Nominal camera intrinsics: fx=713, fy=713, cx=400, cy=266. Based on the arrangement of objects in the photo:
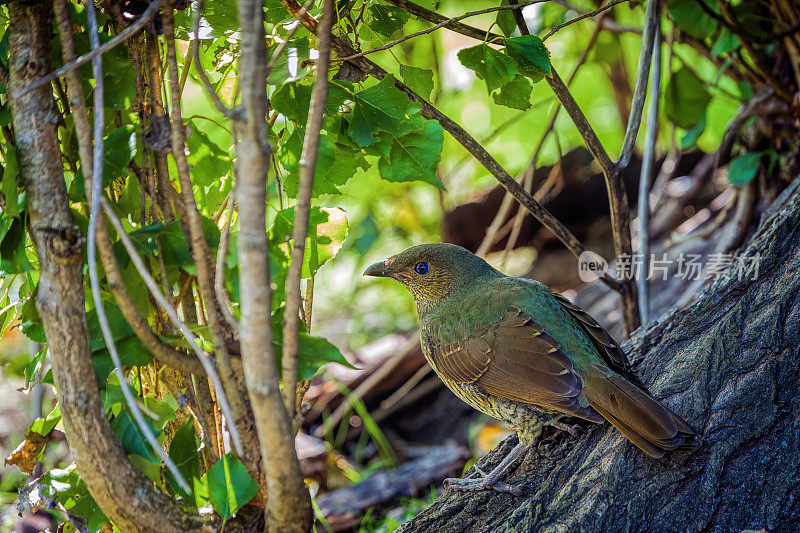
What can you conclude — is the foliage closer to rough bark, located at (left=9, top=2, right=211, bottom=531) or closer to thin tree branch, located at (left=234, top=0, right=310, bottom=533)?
rough bark, located at (left=9, top=2, right=211, bottom=531)

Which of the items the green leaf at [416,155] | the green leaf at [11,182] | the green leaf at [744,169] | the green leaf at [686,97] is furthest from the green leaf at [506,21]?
the green leaf at [744,169]

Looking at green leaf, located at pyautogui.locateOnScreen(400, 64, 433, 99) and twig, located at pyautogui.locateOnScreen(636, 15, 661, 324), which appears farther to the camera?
twig, located at pyautogui.locateOnScreen(636, 15, 661, 324)

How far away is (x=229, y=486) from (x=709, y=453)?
53.7 inches

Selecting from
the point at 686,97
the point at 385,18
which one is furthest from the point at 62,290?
the point at 686,97

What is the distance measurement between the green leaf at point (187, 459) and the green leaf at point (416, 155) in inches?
34.2

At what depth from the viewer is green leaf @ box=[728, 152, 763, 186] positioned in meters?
3.85

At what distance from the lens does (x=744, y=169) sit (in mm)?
3873

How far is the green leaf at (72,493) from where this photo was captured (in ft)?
5.91

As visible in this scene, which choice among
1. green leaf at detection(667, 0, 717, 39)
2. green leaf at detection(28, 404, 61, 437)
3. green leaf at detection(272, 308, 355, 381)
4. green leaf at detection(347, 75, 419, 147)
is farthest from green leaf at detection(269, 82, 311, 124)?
green leaf at detection(667, 0, 717, 39)

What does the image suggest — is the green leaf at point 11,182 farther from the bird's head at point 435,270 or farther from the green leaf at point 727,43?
the green leaf at point 727,43

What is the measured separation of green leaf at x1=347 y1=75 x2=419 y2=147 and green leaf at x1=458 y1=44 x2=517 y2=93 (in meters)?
0.34

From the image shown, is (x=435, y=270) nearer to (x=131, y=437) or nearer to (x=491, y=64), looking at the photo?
(x=491, y=64)

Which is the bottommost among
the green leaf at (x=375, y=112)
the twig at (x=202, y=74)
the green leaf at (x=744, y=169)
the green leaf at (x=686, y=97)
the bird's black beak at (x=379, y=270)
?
the green leaf at (x=744, y=169)

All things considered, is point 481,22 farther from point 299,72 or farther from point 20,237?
point 20,237
